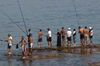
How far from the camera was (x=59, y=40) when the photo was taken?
92.9 feet

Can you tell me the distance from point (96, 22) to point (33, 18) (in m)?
11.1

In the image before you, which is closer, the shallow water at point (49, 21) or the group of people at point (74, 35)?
the shallow water at point (49, 21)

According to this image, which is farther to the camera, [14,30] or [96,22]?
[96,22]

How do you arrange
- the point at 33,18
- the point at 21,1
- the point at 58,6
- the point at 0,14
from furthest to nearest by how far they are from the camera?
the point at 21,1 → the point at 58,6 → the point at 0,14 → the point at 33,18

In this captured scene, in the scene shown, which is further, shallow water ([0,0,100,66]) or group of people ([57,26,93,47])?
group of people ([57,26,93,47])

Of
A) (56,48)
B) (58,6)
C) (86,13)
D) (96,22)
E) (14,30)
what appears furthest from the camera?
(58,6)

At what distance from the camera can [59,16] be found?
61.9m

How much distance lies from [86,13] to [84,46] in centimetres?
3767

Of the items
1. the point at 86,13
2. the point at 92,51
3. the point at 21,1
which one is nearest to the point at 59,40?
the point at 92,51

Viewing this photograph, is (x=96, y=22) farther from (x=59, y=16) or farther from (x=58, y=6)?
(x=58, y=6)

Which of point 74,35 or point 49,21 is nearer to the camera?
point 74,35

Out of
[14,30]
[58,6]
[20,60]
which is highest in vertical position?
[58,6]

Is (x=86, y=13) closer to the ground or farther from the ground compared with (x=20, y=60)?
farther from the ground

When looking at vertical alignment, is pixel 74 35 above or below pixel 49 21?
below
